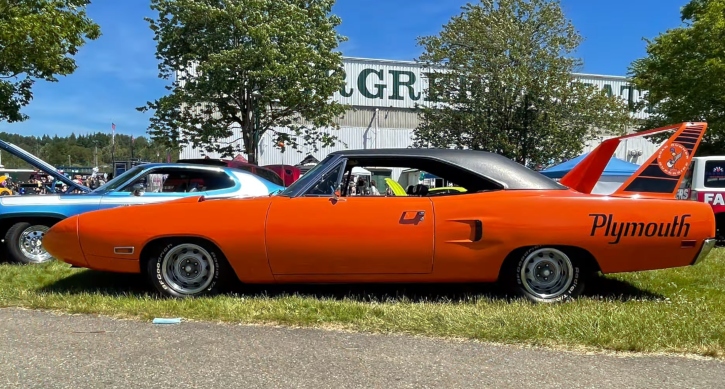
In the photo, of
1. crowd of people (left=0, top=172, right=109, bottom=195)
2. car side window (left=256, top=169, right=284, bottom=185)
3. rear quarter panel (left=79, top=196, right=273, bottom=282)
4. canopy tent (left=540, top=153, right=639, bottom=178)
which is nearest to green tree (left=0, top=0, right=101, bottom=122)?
crowd of people (left=0, top=172, right=109, bottom=195)

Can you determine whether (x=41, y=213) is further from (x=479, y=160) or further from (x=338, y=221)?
(x=479, y=160)

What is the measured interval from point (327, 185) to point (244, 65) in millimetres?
13936

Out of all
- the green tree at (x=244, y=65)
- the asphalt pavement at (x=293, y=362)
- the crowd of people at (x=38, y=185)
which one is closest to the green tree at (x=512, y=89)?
the green tree at (x=244, y=65)

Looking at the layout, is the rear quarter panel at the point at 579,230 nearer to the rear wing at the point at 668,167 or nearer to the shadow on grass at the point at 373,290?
the rear wing at the point at 668,167

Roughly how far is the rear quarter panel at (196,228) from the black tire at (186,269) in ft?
0.47

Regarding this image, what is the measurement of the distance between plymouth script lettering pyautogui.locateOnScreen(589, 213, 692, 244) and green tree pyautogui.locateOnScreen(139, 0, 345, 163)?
14.6 m

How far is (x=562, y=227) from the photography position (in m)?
4.39

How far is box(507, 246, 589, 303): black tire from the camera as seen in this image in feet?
14.9

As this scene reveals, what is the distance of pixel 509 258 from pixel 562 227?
1.63 ft

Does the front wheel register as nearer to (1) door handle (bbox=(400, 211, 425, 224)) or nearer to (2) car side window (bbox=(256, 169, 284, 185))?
(1) door handle (bbox=(400, 211, 425, 224))

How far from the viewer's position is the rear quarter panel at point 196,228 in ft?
14.7

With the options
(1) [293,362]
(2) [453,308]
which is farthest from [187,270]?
(2) [453,308]

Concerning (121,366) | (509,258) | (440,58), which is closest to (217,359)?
(121,366)

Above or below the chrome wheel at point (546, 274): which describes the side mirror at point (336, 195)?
above
